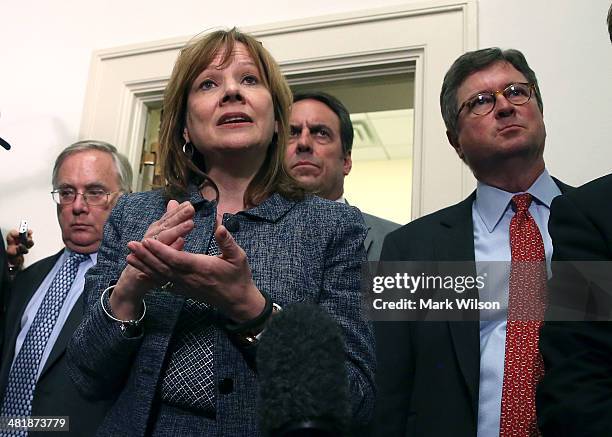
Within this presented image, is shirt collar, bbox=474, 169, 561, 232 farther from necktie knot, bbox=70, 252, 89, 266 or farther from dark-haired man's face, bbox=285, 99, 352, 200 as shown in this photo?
necktie knot, bbox=70, 252, 89, 266

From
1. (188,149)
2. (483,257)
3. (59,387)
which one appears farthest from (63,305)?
(483,257)

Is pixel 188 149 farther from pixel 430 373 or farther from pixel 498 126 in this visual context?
pixel 498 126

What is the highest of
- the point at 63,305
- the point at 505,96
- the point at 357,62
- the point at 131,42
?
the point at 131,42

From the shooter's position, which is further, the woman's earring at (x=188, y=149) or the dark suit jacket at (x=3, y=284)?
the dark suit jacket at (x=3, y=284)

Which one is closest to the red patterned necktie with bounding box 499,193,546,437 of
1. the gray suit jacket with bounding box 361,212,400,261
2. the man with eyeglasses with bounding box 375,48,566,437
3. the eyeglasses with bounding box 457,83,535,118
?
the man with eyeglasses with bounding box 375,48,566,437

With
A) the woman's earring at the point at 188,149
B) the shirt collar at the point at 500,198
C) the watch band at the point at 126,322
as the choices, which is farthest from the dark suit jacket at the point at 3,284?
the shirt collar at the point at 500,198

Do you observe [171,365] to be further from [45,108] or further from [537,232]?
[45,108]

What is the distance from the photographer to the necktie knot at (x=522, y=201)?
1602 millimetres

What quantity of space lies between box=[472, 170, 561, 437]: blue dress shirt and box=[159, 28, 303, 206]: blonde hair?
0.52 meters

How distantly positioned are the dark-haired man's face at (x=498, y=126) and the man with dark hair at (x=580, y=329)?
50cm

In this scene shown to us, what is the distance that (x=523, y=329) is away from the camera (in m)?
1.39

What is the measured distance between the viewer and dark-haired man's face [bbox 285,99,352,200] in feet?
7.38

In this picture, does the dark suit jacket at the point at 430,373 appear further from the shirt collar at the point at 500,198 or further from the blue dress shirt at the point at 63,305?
the blue dress shirt at the point at 63,305

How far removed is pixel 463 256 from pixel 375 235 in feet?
1.58
